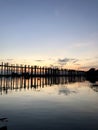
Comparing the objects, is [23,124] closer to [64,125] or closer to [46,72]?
[64,125]

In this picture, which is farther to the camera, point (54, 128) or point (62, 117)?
point (62, 117)

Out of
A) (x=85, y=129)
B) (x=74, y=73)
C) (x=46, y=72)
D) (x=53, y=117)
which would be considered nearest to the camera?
(x=85, y=129)

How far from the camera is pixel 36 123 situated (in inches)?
377

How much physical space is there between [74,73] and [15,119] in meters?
118

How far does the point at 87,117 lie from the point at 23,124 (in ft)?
9.85

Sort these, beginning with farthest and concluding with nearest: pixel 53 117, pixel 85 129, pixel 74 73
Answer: pixel 74 73 < pixel 53 117 < pixel 85 129

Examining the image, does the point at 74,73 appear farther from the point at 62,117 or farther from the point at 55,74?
the point at 62,117

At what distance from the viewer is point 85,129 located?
8.77 m

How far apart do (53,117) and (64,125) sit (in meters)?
1.47

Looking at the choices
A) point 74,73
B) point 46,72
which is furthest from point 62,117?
point 74,73

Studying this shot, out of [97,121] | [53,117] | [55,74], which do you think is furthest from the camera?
[55,74]

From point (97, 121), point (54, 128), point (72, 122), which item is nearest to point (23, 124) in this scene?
point (54, 128)

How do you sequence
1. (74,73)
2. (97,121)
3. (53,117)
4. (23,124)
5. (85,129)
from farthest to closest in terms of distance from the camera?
(74,73) → (53,117) → (97,121) → (23,124) → (85,129)

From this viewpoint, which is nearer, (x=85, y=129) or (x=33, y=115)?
(x=85, y=129)
